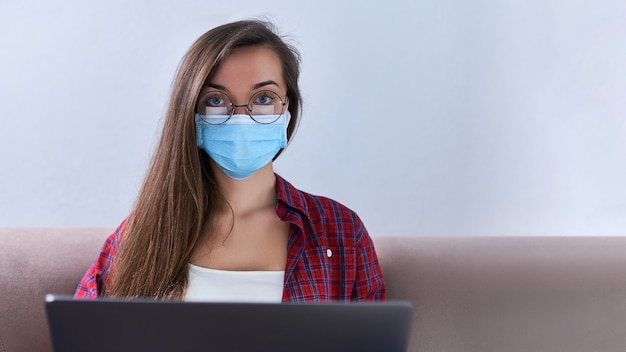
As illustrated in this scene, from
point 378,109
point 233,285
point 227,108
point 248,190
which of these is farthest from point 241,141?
point 378,109

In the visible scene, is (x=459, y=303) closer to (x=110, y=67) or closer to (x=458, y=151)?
(x=458, y=151)

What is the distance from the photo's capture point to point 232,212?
1.71m

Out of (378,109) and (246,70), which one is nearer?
(246,70)

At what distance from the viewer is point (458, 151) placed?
202 cm

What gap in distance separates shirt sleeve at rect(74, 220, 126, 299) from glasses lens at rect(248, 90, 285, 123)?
41 centimetres

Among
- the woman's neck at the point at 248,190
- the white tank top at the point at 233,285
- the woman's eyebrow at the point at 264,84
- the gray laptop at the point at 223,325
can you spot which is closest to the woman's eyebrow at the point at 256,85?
the woman's eyebrow at the point at 264,84

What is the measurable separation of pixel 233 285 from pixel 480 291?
0.57m

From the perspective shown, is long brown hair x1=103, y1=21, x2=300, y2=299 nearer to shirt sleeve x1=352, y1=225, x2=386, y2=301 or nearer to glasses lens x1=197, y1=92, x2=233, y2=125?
glasses lens x1=197, y1=92, x2=233, y2=125

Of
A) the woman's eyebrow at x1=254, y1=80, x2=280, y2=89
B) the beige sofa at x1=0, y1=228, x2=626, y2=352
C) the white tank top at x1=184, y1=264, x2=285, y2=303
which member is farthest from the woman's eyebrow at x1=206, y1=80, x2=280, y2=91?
the beige sofa at x1=0, y1=228, x2=626, y2=352

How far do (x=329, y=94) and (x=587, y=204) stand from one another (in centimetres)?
73

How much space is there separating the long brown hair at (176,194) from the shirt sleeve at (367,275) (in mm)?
356

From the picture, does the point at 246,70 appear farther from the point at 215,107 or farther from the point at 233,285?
the point at 233,285

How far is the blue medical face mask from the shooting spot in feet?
5.08

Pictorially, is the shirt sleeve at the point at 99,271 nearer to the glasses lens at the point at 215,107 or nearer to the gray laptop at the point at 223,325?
the glasses lens at the point at 215,107
